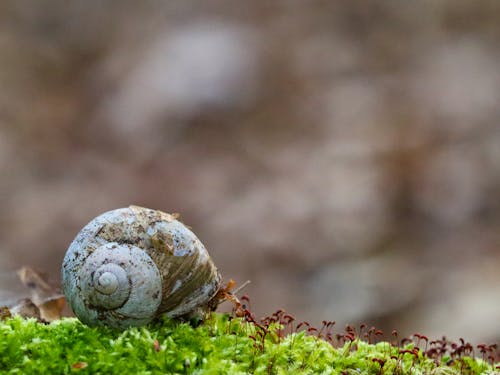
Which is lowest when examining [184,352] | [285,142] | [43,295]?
[184,352]

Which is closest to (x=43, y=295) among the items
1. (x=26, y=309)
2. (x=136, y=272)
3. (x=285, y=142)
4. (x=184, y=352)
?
(x=26, y=309)

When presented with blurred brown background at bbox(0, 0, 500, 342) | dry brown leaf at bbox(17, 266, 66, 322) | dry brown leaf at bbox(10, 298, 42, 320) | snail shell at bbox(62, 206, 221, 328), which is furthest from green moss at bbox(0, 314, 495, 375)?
blurred brown background at bbox(0, 0, 500, 342)

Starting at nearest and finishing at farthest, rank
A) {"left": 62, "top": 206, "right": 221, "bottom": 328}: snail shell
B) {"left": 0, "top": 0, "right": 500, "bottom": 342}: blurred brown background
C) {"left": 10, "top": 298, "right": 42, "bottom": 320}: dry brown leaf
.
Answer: {"left": 62, "top": 206, "right": 221, "bottom": 328}: snail shell
{"left": 10, "top": 298, "right": 42, "bottom": 320}: dry brown leaf
{"left": 0, "top": 0, "right": 500, "bottom": 342}: blurred brown background

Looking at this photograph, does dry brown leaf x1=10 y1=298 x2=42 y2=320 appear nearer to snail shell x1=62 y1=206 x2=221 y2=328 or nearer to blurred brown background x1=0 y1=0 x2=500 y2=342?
snail shell x1=62 y1=206 x2=221 y2=328

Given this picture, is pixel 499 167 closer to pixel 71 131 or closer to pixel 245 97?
pixel 245 97

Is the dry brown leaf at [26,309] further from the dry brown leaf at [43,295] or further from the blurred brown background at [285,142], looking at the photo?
the blurred brown background at [285,142]

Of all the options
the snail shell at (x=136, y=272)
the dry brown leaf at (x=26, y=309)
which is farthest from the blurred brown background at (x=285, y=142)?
the snail shell at (x=136, y=272)

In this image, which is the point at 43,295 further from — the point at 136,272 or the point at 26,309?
the point at 136,272
